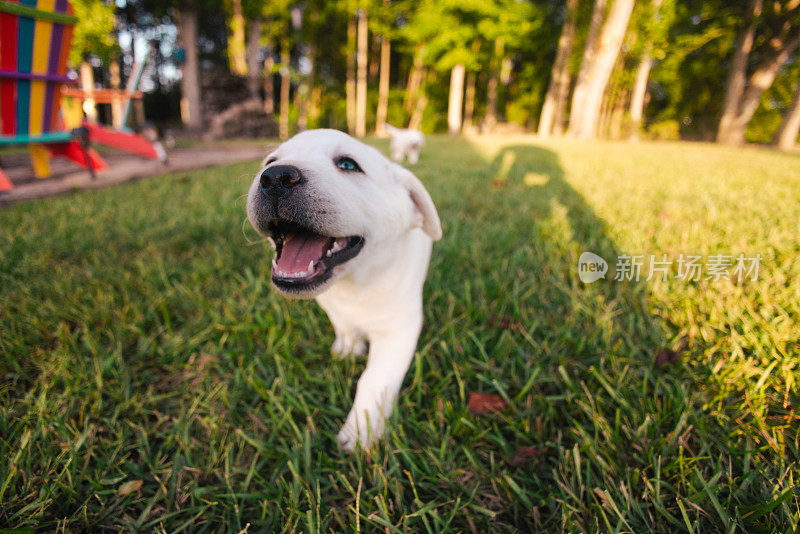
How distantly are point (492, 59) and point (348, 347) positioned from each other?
959 inches

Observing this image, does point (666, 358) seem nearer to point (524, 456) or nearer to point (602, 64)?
point (524, 456)

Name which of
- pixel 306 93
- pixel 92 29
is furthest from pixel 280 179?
pixel 306 93

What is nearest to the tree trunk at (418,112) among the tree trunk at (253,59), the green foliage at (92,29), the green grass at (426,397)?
the tree trunk at (253,59)

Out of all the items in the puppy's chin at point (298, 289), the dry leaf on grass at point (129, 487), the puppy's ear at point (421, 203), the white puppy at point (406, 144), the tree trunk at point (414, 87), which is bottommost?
the dry leaf on grass at point (129, 487)

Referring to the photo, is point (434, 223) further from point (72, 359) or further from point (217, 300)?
point (72, 359)

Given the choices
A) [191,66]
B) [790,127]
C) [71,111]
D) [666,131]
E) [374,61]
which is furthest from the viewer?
[666,131]

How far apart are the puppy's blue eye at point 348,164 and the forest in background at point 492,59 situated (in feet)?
49.3

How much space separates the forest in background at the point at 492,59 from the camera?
13.8 meters

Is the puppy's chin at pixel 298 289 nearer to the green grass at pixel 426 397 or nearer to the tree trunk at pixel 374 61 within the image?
the green grass at pixel 426 397

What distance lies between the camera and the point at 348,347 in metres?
1.83

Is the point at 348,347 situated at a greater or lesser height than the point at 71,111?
lesser

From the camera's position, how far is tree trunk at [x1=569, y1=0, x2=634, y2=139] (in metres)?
12.3

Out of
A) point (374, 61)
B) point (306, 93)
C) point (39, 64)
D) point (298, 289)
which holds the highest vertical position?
point (374, 61)

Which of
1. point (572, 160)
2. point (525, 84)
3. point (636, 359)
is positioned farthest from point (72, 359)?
point (525, 84)
